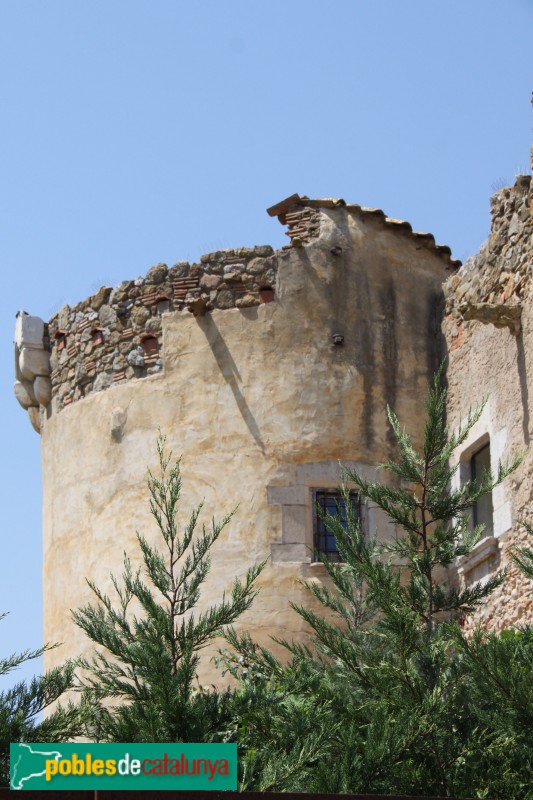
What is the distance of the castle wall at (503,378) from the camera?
1302 centimetres

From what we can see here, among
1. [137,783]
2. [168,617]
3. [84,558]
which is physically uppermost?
[84,558]

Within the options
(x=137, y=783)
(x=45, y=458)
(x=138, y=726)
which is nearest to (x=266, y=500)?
(x=45, y=458)

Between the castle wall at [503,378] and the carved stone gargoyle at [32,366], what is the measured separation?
4244 millimetres

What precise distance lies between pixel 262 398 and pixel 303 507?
1048mm

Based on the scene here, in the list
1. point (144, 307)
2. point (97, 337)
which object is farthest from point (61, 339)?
point (144, 307)

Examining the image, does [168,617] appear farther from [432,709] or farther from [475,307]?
[475,307]

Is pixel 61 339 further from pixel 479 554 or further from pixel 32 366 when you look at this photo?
pixel 479 554

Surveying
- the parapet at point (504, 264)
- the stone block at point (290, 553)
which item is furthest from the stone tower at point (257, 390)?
the parapet at point (504, 264)

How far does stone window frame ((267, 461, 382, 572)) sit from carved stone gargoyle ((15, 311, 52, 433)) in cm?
314

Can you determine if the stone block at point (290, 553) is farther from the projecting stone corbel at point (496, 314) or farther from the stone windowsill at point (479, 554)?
the projecting stone corbel at point (496, 314)

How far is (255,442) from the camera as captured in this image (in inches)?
574

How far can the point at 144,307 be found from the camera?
15438 millimetres

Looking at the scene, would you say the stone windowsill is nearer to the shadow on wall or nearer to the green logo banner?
the shadow on wall

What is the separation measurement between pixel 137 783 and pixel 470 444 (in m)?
6.44
